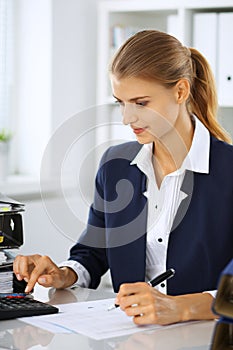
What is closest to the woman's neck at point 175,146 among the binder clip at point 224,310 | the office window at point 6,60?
the binder clip at point 224,310

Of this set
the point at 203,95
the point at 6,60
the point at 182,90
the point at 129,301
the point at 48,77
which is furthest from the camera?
the point at 6,60

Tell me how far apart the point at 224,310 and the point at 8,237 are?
2.77 ft

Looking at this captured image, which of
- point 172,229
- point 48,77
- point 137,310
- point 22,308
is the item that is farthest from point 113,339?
point 48,77

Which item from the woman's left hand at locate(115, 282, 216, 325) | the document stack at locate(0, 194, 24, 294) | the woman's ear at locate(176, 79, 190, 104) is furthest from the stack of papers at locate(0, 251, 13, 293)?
the woman's ear at locate(176, 79, 190, 104)

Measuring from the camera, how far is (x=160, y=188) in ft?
7.27

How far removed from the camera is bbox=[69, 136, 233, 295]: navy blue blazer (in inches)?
83.5

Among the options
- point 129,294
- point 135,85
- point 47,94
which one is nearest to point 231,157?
point 135,85

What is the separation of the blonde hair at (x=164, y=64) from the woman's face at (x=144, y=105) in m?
0.02

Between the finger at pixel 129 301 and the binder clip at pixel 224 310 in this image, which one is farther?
the finger at pixel 129 301

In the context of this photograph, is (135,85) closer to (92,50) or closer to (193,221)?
(193,221)

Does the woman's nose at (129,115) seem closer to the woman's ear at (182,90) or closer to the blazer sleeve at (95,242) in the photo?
the woman's ear at (182,90)

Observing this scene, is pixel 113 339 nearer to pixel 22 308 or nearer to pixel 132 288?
pixel 132 288

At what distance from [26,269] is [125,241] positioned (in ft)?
1.14

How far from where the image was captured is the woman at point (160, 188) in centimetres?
205
